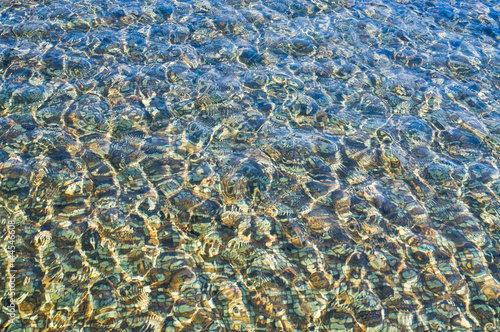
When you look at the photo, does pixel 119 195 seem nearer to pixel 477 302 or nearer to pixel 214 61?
pixel 214 61

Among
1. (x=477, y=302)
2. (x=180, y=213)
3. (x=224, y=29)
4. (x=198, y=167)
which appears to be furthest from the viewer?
(x=224, y=29)

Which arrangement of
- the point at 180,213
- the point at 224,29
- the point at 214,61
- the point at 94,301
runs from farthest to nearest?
the point at 224,29 → the point at 214,61 → the point at 180,213 → the point at 94,301

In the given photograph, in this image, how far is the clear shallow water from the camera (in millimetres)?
3299

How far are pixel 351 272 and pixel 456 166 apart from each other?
2.10m

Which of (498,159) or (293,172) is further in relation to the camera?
(498,159)

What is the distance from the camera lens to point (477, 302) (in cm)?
341

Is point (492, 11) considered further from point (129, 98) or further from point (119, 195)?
point (119, 195)

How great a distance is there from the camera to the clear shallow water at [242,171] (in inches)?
130

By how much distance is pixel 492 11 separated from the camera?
7633mm

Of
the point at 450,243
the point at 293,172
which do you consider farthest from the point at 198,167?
the point at 450,243

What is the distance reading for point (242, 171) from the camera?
428 cm

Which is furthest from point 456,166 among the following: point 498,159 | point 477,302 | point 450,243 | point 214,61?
point 214,61

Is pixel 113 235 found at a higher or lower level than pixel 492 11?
lower

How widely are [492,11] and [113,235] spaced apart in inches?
316
